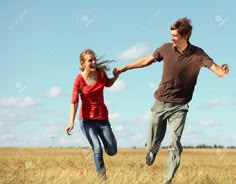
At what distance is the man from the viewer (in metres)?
8.96

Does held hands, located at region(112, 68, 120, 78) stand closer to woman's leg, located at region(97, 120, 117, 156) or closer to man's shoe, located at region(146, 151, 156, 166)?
woman's leg, located at region(97, 120, 117, 156)

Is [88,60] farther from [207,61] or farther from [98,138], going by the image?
[207,61]

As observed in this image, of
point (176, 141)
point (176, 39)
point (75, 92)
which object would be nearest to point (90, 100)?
point (75, 92)

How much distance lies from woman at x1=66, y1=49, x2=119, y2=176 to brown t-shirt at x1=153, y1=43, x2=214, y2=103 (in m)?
1.16

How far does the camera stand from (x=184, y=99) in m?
9.08

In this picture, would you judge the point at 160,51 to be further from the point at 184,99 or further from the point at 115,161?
the point at 115,161

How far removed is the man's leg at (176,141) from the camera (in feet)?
29.8

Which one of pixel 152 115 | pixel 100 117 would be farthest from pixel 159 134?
pixel 100 117

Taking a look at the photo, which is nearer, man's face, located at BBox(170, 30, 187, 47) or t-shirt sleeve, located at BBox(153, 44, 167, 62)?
man's face, located at BBox(170, 30, 187, 47)

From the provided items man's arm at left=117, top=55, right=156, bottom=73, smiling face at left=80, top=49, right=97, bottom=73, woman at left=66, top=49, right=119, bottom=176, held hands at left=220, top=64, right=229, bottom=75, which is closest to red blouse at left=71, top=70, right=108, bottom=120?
woman at left=66, top=49, right=119, bottom=176

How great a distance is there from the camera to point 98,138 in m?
9.55

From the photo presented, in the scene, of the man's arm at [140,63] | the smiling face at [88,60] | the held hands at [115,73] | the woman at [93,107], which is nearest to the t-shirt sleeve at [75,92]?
the woman at [93,107]

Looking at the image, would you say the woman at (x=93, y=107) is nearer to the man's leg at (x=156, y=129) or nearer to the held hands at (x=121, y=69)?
the held hands at (x=121, y=69)

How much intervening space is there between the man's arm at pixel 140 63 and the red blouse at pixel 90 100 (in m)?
0.54
